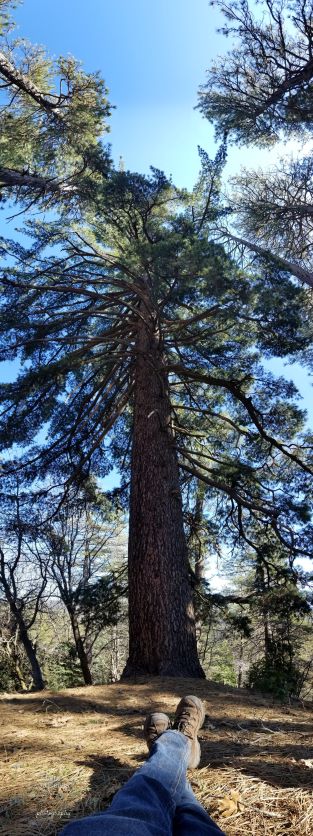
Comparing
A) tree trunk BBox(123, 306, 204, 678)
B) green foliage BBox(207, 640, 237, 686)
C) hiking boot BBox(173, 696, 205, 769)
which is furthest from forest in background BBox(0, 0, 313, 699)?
green foliage BBox(207, 640, 237, 686)

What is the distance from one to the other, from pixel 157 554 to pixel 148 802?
420 cm

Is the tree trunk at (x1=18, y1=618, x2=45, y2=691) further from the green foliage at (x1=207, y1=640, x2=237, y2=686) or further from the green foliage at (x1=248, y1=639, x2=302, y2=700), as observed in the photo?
the green foliage at (x1=207, y1=640, x2=237, y2=686)

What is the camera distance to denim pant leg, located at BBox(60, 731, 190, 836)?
1426 millimetres

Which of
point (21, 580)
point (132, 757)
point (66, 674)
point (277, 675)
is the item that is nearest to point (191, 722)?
point (132, 757)

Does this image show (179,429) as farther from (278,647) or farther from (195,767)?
(195,767)

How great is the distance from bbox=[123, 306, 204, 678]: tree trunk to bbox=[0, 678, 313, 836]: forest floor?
2.75 ft

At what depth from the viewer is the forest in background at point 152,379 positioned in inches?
248

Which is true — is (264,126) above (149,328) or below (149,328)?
above

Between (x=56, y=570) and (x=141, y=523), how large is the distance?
5.92 meters

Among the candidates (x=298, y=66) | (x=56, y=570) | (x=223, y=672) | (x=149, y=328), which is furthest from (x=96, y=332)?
(x=223, y=672)

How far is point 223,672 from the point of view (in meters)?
16.0

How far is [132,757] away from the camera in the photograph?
9.02 ft

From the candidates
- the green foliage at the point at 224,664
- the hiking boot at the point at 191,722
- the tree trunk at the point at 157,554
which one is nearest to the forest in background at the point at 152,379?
the tree trunk at the point at 157,554

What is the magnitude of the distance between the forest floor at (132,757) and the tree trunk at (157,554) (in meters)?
0.84
